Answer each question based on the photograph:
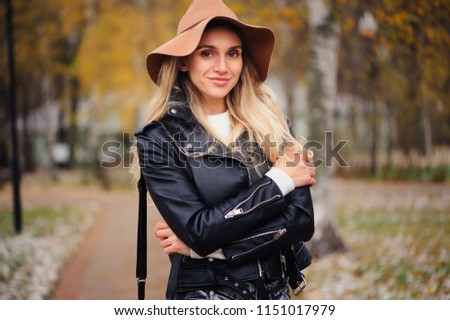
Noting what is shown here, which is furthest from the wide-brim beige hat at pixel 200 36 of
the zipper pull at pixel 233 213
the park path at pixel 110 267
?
the park path at pixel 110 267

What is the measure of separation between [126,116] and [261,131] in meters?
19.7

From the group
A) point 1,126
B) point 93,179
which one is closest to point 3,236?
point 1,126

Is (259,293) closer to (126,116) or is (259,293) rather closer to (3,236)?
(3,236)

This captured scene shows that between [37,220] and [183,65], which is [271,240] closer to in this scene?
[183,65]

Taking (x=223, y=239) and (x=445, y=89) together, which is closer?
(x=223, y=239)

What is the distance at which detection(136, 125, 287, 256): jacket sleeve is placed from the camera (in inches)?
90.2

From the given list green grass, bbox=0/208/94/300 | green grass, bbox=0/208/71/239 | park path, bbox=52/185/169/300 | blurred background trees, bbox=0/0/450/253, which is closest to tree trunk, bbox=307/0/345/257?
blurred background trees, bbox=0/0/450/253

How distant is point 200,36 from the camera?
2439 mm

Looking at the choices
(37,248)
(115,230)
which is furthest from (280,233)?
(115,230)

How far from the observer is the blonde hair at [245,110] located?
99.9 inches

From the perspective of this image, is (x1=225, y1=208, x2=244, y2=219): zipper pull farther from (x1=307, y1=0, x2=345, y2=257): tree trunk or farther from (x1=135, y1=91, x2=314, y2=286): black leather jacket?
(x1=307, y1=0, x2=345, y2=257): tree trunk

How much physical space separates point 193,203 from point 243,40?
91 centimetres

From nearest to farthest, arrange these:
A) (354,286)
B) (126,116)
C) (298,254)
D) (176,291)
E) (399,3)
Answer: (176,291) → (298,254) → (399,3) → (354,286) → (126,116)

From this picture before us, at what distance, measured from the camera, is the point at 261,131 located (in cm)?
256
